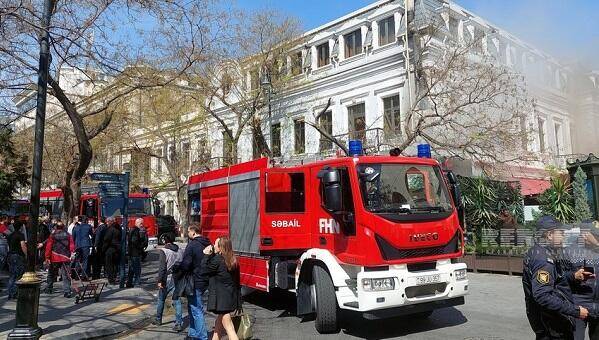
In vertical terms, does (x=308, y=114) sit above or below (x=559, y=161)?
above

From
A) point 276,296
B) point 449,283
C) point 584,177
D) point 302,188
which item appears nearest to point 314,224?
point 302,188

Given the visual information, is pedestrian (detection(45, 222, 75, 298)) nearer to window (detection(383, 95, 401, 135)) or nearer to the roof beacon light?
the roof beacon light

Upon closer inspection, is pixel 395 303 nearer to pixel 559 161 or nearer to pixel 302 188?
pixel 302 188

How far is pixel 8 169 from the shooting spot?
707 inches

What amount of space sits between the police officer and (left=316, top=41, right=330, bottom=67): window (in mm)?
24458

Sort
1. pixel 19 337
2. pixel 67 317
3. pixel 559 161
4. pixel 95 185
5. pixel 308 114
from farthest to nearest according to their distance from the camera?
pixel 559 161, pixel 308 114, pixel 95 185, pixel 67 317, pixel 19 337

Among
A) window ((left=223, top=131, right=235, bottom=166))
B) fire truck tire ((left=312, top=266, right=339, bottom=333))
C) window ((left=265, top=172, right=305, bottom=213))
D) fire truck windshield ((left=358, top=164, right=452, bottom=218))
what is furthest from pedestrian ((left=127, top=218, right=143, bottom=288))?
window ((left=223, top=131, right=235, bottom=166))

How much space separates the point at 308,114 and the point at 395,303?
2068cm

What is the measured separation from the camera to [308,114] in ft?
87.4

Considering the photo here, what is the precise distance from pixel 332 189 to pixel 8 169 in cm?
1586

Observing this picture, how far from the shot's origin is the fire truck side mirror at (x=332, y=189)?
6.76 m

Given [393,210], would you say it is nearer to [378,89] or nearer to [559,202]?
[559,202]

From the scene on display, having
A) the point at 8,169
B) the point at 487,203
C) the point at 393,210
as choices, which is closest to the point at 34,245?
the point at 393,210

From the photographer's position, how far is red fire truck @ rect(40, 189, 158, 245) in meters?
22.1
